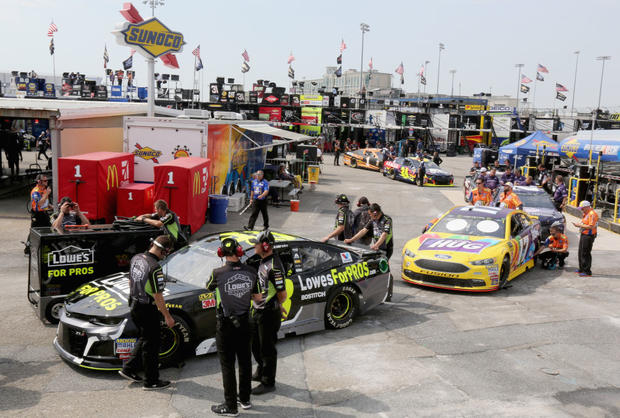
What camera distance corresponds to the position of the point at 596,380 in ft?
22.2

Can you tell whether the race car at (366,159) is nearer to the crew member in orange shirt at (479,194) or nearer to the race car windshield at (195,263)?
the crew member in orange shirt at (479,194)

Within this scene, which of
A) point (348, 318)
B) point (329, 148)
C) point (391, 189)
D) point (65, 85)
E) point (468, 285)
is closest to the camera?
point (348, 318)

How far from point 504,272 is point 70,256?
7471 mm

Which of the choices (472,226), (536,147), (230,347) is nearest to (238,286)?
(230,347)

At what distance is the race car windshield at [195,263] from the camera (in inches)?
285

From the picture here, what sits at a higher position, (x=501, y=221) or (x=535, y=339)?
(x=501, y=221)

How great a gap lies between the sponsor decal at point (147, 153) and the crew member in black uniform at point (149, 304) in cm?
1130

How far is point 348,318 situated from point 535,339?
2592mm

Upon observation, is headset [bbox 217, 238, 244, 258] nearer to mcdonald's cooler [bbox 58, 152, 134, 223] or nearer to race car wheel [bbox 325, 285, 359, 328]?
race car wheel [bbox 325, 285, 359, 328]

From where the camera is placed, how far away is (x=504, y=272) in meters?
10.9

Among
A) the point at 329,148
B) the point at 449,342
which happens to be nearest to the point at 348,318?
the point at 449,342

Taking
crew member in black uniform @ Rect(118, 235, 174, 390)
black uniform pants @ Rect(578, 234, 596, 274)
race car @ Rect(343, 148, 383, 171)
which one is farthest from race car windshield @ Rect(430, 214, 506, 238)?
race car @ Rect(343, 148, 383, 171)

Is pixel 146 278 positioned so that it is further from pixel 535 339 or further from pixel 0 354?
pixel 535 339

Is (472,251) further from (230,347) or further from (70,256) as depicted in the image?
(70,256)
